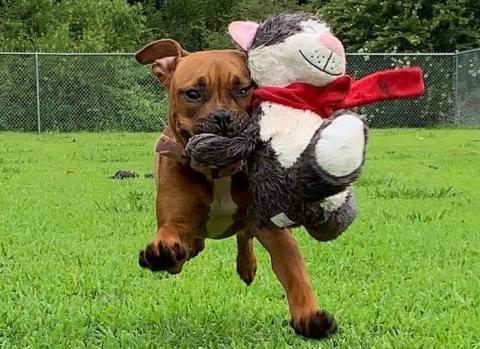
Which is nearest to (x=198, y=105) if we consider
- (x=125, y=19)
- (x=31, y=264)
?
(x=31, y=264)

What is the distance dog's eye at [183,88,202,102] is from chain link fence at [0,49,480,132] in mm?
16135

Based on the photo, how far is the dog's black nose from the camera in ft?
8.79

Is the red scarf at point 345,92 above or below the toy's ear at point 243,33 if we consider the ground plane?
below

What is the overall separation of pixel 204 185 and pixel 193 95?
32 centimetres

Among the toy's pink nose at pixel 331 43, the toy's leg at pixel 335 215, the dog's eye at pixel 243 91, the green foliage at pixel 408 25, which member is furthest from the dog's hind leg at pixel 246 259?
the green foliage at pixel 408 25

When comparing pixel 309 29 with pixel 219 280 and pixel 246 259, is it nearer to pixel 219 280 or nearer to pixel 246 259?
pixel 246 259

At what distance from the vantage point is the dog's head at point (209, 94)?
2.69 metres

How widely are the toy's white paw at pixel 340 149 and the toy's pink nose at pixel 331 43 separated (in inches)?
13.0

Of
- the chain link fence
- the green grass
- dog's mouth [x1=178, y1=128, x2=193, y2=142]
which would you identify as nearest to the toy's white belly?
dog's mouth [x1=178, y1=128, x2=193, y2=142]

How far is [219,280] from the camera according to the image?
14.2 feet

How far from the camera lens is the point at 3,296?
4.00 m

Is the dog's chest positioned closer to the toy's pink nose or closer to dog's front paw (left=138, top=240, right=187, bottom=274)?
dog's front paw (left=138, top=240, right=187, bottom=274)

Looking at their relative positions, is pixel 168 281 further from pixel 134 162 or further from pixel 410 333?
pixel 134 162

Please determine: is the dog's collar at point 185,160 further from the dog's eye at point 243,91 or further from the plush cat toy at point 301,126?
the dog's eye at point 243,91
